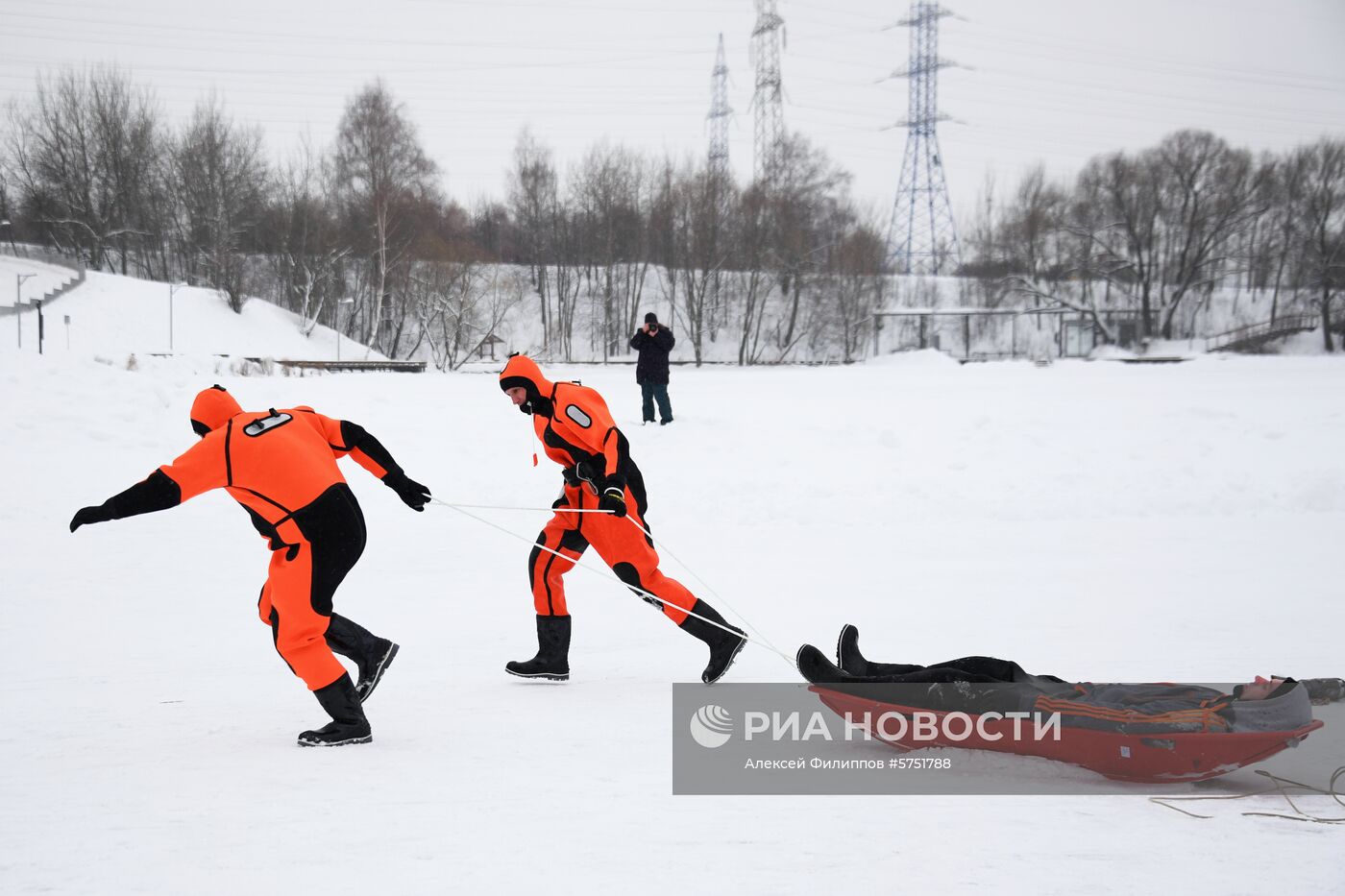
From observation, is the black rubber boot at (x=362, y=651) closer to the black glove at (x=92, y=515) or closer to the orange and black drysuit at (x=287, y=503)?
the orange and black drysuit at (x=287, y=503)

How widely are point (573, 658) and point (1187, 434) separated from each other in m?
10.5

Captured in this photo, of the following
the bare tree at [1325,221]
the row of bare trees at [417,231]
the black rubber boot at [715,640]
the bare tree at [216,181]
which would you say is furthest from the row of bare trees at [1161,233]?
the black rubber boot at [715,640]

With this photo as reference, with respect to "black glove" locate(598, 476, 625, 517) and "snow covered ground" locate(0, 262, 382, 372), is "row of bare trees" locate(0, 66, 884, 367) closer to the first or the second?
"snow covered ground" locate(0, 262, 382, 372)

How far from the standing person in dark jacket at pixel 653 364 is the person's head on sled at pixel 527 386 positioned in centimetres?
798

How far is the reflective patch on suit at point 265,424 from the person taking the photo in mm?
4141

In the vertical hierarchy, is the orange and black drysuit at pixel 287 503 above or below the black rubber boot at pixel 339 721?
above

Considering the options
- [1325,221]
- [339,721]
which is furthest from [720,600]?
[1325,221]

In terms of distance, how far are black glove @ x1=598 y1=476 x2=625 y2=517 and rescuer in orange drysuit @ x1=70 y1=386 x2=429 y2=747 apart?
1.37 meters

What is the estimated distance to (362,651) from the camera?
470 centimetres

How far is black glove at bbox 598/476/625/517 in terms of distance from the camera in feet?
17.1

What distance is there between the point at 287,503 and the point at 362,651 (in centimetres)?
94

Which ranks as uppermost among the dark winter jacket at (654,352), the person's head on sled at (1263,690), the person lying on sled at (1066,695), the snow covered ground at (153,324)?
the snow covered ground at (153,324)

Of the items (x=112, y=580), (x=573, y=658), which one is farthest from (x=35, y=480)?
(x=573, y=658)

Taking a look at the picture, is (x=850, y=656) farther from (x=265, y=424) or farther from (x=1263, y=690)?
(x=265, y=424)
